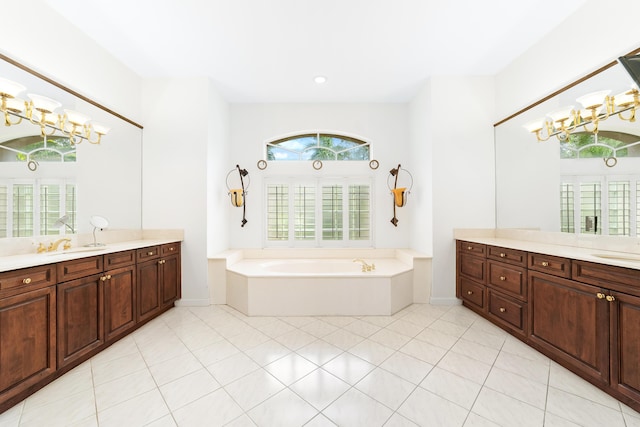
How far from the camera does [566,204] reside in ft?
7.50

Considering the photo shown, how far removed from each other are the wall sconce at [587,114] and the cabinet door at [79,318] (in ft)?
13.9

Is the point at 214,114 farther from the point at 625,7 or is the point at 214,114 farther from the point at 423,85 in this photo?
the point at 625,7

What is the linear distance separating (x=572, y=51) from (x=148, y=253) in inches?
178

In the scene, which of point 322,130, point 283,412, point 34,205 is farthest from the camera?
point 322,130

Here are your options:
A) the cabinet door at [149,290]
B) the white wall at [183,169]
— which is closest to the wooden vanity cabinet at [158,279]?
the cabinet door at [149,290]

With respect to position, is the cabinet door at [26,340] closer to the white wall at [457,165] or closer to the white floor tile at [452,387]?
the white floor tile at [452,387]

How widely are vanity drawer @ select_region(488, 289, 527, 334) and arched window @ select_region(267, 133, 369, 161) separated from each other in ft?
8.29

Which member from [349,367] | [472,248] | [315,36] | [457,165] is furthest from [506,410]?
[315,36]

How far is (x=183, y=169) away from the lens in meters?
3.12

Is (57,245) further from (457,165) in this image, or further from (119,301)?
(457,165)

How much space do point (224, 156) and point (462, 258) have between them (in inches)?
138

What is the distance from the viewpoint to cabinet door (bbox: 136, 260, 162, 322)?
246cm

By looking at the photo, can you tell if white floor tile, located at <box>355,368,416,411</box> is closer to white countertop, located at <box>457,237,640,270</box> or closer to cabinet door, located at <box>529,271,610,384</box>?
cabinet door, located at <box>529,271,610,384</box>

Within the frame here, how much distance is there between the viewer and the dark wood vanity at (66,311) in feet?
4.78
